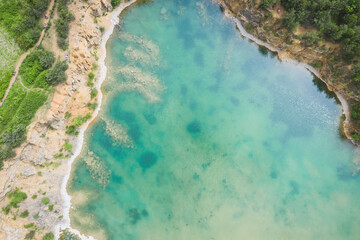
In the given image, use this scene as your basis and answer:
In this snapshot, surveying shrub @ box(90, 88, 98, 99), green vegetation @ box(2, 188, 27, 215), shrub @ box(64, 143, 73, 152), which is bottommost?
green vegetation @ box(2, 188, 27, 215)

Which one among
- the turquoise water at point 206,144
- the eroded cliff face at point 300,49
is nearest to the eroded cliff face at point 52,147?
the turquoise water at point 206,144

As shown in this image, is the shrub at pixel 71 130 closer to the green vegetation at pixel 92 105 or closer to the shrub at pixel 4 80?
the green vegetation at pixel 92 105

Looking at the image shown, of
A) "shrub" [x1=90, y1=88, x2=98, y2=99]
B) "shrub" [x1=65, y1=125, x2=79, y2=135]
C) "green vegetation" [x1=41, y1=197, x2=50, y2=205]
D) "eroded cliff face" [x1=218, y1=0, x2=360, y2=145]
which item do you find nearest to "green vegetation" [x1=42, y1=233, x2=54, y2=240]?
"green vegetation" [x1=41, y1=197, x2=50, y2=205]

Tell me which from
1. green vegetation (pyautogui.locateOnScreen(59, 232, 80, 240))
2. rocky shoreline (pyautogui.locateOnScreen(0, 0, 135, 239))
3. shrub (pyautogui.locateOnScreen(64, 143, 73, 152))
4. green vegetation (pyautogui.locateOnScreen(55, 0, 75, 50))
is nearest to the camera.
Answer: rocky shoreline (pyautogui.locateOnScreen(0, 0, 135, 239))

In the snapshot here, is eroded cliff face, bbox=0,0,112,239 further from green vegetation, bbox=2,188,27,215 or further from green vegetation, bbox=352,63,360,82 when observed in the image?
green vegetation, bbox=352,63,360,82

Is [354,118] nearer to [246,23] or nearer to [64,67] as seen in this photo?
[246,23]

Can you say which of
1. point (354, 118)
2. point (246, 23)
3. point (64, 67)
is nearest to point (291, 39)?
point (246, 23)

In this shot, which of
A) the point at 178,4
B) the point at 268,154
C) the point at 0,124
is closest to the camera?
the point at 0,124
